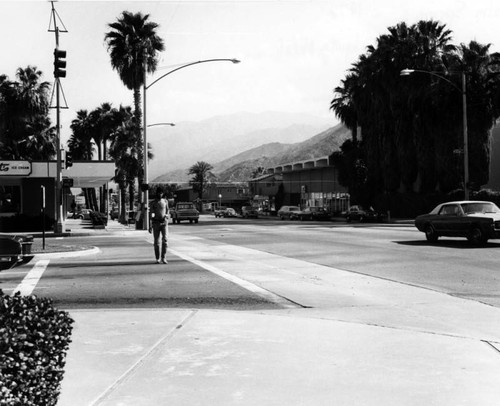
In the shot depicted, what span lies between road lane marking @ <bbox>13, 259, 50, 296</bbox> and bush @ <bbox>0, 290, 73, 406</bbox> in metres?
6.74

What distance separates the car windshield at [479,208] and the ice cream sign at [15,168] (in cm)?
2620

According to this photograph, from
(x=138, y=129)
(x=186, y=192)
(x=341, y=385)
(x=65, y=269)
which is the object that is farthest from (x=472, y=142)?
(x=186, y=192)

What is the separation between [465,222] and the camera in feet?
68.4

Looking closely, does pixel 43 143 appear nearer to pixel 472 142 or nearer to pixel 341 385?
pixel 472 142

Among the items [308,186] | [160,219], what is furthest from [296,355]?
[308,186]

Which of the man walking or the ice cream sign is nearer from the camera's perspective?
the man walking

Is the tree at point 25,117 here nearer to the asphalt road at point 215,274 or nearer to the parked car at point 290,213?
the parked car at point 290,213

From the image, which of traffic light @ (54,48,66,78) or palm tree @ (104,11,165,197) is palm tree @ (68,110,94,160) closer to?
palm tree @ (104,11,165,197)

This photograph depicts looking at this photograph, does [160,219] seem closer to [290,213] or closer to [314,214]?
[314,214]

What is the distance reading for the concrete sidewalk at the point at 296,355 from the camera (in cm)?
503

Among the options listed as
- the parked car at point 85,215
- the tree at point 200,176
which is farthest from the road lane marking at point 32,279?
the tree at point 200,176

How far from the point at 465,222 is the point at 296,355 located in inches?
632

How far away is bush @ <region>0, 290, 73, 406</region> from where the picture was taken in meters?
3.42

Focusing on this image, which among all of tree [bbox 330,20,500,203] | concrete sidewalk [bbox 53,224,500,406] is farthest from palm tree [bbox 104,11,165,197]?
concrete sidewalk [bbox 53,224,500,406]
